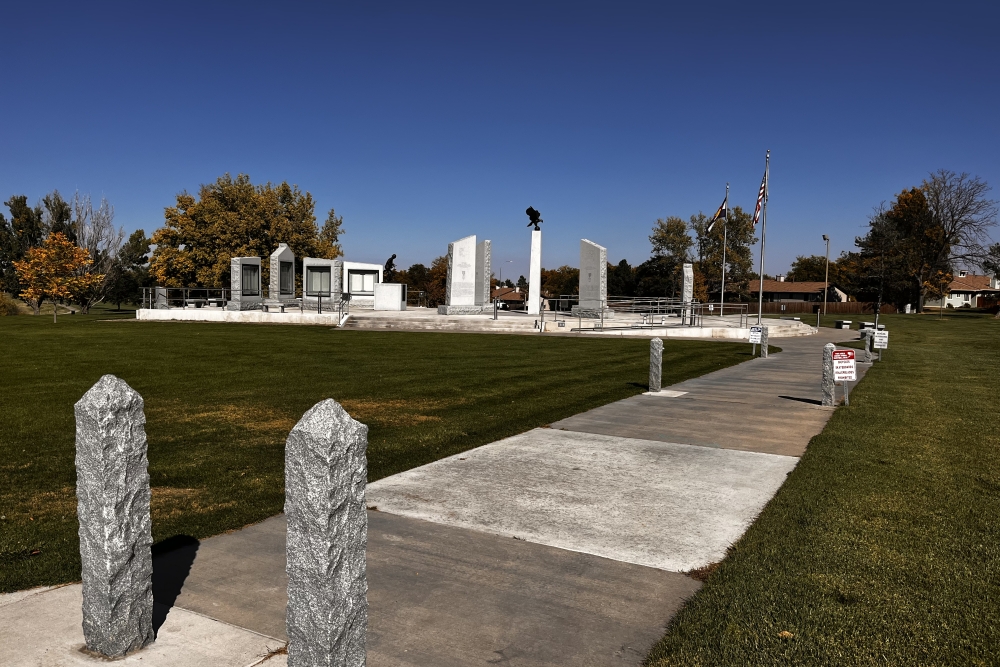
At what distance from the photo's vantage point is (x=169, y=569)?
4.48 m

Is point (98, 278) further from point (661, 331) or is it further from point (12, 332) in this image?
point (661, 331)

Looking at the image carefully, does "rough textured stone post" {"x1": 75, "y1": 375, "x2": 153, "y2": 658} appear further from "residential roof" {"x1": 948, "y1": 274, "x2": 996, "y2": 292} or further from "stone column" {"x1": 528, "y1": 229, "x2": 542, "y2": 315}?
"residential roof" {"x1": 948, "y1": 274, "x2": 996, "y2": 292}

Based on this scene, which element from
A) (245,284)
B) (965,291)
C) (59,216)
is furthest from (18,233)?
(965,291)

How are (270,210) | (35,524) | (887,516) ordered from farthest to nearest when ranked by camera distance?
(270,210) < (887,516) < (35,524)

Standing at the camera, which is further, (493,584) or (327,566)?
(493,584)

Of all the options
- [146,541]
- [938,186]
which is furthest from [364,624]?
[938,186]

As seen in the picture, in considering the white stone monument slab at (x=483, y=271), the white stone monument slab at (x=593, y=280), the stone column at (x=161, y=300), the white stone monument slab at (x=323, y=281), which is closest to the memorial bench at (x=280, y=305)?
the white stone monument slab at (x=323, y=281)

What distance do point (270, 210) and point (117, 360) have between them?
39.0 meters

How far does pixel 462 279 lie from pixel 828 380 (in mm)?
27784

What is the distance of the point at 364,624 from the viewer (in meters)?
2.95

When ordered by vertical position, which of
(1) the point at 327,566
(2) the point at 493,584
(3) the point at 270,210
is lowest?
(2) the point at 493,584

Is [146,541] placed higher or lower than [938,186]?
lower

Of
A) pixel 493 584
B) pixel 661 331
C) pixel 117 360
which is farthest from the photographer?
pixel 661 331

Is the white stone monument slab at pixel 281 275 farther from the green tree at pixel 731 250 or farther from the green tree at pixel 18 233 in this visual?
the green tree at pixel 731 250
